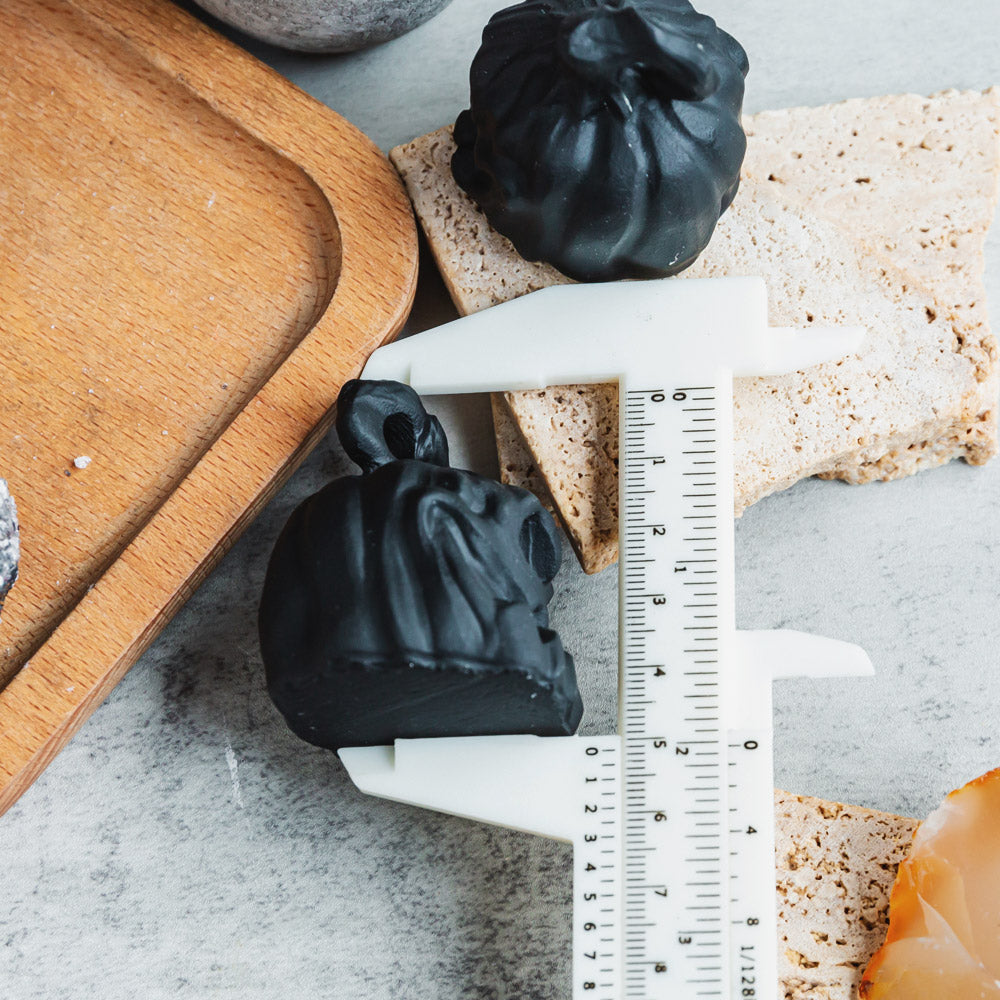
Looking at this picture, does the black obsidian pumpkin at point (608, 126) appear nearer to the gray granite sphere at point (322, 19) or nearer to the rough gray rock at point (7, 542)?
the gray granite sphere at point (322, 19)

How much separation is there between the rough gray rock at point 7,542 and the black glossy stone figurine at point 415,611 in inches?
7.0

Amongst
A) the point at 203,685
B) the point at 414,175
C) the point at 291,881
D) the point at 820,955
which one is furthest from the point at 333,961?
the point at 414,175

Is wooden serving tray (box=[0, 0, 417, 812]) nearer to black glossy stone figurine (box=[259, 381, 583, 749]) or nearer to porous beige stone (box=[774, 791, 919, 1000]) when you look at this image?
black glossy stone figurine (box=[259, 381, 583, 749])

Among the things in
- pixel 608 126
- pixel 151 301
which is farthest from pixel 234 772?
pixel 608 126

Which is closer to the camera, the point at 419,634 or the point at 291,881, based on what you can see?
the point at 419,634

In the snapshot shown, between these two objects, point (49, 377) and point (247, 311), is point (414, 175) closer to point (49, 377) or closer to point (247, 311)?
point (247, 311)

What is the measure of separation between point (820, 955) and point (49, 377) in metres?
0.68

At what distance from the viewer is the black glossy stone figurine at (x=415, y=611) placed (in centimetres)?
68

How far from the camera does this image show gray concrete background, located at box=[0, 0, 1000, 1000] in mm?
806

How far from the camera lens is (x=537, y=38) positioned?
0.75m

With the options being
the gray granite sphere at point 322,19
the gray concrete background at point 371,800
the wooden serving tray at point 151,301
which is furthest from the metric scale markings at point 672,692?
the gray granite sphere at point 322,19

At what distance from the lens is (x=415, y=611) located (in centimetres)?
68

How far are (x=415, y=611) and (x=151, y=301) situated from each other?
1.13ft

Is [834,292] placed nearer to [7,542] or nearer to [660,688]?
[660,688]
